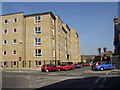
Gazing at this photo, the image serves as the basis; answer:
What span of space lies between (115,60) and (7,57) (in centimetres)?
2534

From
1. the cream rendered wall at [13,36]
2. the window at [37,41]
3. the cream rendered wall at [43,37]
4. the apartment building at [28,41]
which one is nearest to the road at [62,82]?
the cream rendered wall at [43,37]

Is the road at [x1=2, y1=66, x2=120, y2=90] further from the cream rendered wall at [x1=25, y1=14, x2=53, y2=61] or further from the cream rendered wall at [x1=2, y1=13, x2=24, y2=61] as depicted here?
the cream rendered wall at [x1=2, y1=13, x2=24, y2=61]

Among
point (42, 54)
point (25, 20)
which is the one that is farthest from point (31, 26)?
point (42, 54)

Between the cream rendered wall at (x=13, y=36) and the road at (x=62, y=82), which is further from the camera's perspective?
the cream rendered wall at (x=13, y=36)

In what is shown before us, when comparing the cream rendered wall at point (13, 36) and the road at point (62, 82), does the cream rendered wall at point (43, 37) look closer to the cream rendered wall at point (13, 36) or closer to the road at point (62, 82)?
the cream rendered wall at point (13, 36)

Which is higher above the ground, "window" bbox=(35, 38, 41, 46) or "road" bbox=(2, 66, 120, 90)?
"window" bbox=(35, 38, 41, 46)

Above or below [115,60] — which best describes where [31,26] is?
above

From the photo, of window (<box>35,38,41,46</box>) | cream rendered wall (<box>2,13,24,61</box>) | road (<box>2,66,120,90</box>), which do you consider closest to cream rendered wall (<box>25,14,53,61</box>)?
window (<box>35,38,41,46</box>)

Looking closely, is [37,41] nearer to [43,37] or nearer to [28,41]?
[43,37]

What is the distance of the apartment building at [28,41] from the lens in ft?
121

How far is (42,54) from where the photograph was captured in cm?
3659

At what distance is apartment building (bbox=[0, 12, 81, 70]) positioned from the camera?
36875mm

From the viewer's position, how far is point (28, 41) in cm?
3844

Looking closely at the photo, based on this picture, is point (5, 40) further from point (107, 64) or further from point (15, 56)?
point (107, 64)
